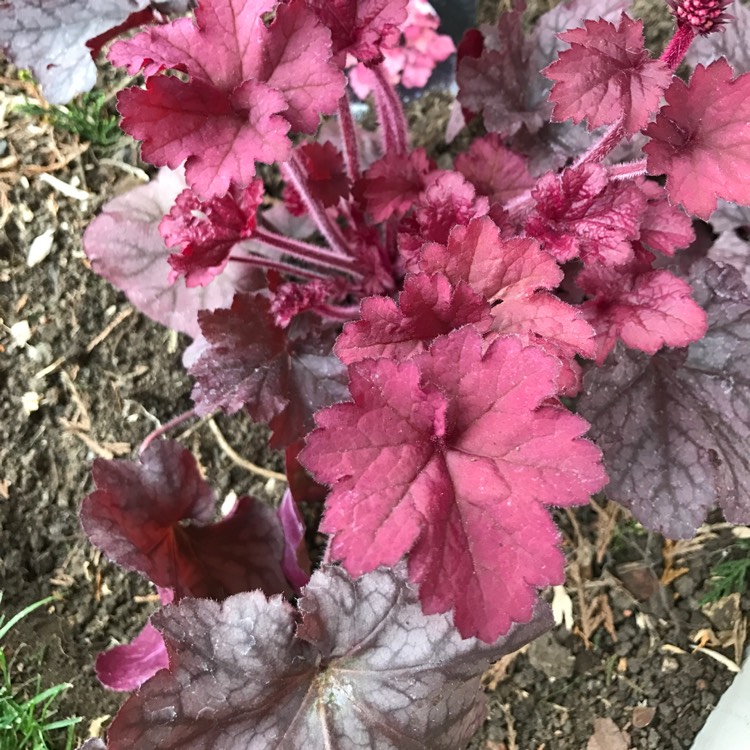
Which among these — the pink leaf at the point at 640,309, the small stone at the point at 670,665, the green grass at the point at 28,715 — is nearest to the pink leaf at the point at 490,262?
the pink leaf at the point at 640,309

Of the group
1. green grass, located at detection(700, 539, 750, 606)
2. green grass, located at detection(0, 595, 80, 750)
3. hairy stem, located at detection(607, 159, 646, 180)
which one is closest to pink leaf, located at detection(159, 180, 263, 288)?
hairy stem, located at detection(607, 159, 646, 180)

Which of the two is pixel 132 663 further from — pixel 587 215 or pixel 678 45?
pixel 678 45

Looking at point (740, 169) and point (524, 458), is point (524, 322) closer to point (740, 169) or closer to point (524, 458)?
point (524, 458)

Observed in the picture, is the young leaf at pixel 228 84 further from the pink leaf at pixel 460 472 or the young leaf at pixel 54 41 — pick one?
the pink leaf at pixel 460 472

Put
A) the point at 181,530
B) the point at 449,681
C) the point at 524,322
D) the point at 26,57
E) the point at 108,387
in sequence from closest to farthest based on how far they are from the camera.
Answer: the point at 524,322 → the point at 449,681 → the point at 26,57 → the point at 181,530 → the point at 108,387

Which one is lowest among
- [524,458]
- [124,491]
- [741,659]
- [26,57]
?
[741,659]

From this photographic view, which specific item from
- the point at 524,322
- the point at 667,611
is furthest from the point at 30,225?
the point at 667,611

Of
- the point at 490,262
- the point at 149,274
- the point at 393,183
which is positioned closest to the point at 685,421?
the point at 490,262

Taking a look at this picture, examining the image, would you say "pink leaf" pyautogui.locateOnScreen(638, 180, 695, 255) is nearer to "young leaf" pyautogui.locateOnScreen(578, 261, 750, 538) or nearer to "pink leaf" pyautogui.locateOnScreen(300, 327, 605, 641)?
"young leaf" pyautogui.locateOnScreen(578, 261, 750, 538)
